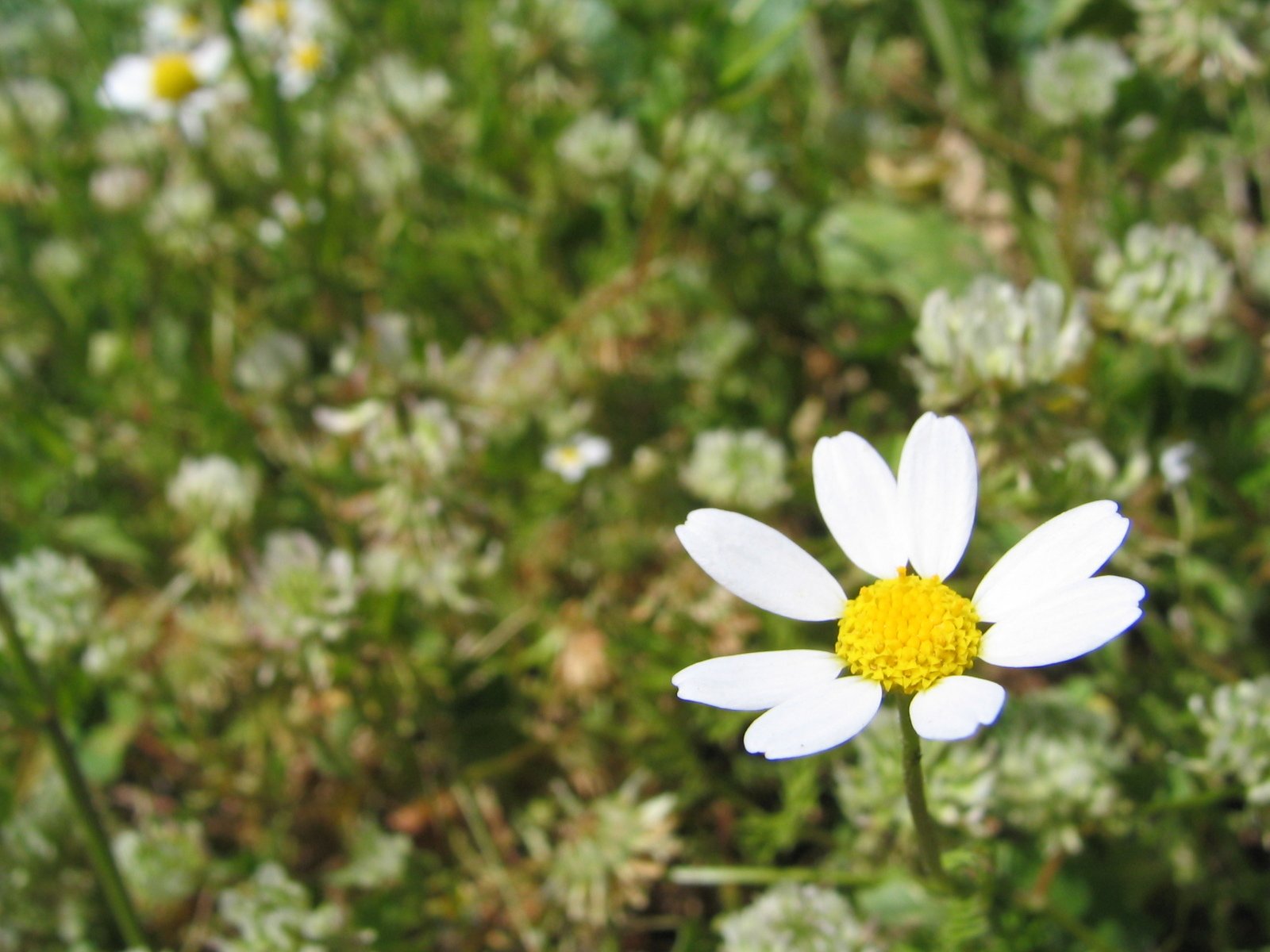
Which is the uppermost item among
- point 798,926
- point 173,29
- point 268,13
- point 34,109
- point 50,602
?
point 173,29

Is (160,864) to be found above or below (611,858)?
above

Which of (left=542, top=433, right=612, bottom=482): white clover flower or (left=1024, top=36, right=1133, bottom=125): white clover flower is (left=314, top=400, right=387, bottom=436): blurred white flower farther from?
(left=1024, top=36, right=1133, bottom=125): white clover flower

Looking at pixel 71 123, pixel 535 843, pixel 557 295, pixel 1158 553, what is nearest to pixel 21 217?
pixel 71 123

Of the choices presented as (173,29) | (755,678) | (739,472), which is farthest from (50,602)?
(173,29)

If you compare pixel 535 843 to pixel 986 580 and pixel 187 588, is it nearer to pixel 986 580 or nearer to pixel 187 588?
pixel 187 588

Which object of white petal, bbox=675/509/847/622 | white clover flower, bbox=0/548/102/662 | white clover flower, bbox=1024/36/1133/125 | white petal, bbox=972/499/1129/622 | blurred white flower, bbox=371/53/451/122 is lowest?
white petal, bbox=972/499/1129/622

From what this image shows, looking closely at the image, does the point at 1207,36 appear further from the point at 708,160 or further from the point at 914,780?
the point at 914,780

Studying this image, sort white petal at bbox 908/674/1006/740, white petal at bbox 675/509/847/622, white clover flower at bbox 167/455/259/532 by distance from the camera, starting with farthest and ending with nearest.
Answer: white clover flower at bbox 167/455/259/532 → white petal at bbox 675/509/847/622 → white petal at bbox 908/674/1006/740

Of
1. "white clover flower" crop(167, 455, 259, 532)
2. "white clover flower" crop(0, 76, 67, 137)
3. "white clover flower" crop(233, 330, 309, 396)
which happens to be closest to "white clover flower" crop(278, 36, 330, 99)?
"white clover flower" crop(0, 76, 67, 137)
